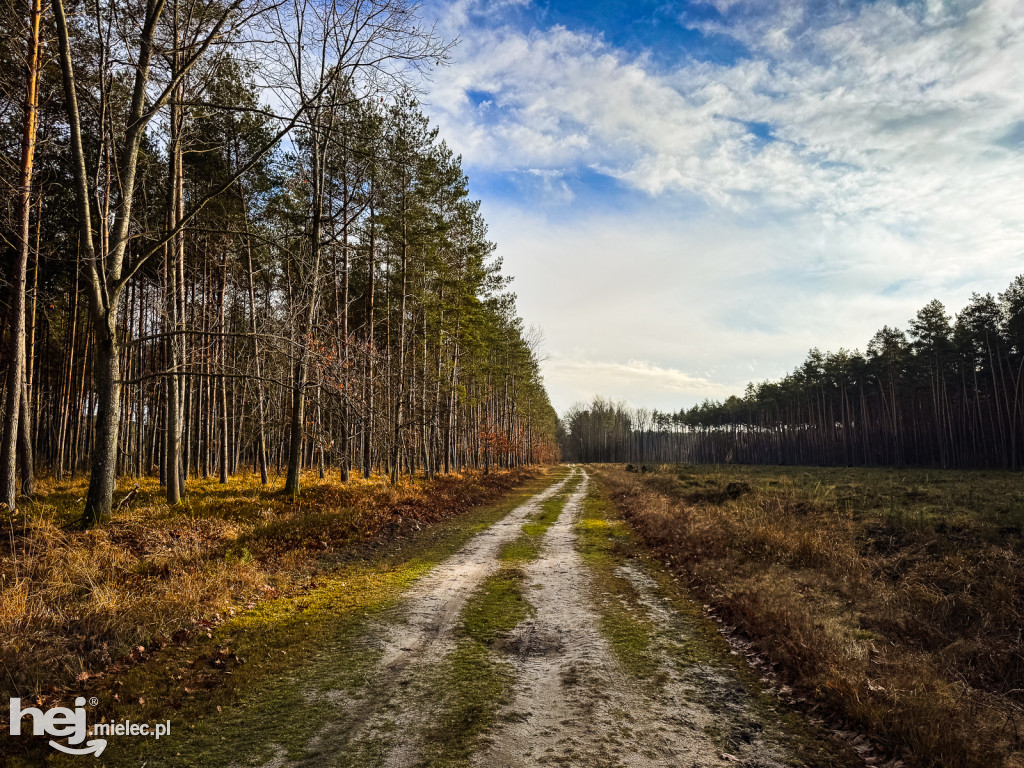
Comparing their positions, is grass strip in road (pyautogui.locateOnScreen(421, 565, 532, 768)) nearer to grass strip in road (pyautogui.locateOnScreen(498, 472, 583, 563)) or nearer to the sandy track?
the sandy track

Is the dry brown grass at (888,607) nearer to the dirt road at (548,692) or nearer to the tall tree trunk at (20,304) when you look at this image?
the dirt road at (548,692)

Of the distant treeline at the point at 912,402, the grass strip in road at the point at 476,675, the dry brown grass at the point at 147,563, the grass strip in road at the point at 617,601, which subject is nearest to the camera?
the grass strip in road at the point at 476,675

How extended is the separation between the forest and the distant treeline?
116 ft

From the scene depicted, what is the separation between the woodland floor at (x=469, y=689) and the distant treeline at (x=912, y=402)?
142 ft

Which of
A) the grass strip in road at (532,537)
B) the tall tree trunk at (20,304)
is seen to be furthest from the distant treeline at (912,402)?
the tall tree trunk at (20,304)

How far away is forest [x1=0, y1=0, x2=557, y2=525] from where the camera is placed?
29.9ft

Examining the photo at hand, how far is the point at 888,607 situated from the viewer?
23.1 feet

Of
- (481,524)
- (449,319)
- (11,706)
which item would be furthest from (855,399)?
(11,706)

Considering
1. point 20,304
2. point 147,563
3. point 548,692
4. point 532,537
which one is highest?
point 20,304

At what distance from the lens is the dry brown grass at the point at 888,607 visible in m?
4.00

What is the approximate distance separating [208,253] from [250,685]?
2063 centimetres

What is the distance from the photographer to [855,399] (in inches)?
2431

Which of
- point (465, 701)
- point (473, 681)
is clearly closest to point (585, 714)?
point (465, 701)

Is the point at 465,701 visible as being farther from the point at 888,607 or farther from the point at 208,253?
the point at 208,253
